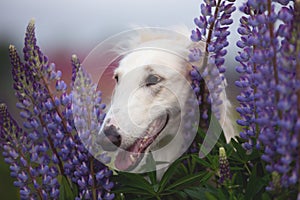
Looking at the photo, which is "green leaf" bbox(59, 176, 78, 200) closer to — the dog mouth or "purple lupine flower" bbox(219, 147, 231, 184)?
the dog mouth

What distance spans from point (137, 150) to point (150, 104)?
0.17m

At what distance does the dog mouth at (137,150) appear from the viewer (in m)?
1.44

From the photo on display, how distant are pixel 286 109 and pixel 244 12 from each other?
1.57 feet

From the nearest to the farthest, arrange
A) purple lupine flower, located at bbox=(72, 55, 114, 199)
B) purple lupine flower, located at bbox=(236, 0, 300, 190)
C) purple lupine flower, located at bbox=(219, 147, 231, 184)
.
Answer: purple lupine flower, located at bbox=(236, 0, 300, 190), purple lupine flower, located at bbox=(219, 147, 231, 184), purple lupine flower, located at bbox=(72, 55, 114, 199)

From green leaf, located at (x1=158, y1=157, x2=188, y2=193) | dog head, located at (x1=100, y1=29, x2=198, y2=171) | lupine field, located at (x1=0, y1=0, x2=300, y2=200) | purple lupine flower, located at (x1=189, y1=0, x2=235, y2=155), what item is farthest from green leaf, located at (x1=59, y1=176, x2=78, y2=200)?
purple lupine flower, located at (x1=189, y1=0, x2=235, y2=155)

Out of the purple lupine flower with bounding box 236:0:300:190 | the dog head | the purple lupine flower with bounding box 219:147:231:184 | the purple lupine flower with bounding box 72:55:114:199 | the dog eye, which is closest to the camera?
the purple lupine flower with bounding box 236:0:300:190

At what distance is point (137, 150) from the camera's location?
58.4 inches

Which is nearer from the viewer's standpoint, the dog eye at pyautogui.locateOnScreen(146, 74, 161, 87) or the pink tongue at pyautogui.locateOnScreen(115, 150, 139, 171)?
the pink tongue at pyautogui.locateOnScreen(115, 150, 139, 171)

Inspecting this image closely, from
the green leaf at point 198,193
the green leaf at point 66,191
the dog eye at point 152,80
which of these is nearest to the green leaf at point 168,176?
the green leaf at point 198,193

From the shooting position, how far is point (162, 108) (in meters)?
1.59

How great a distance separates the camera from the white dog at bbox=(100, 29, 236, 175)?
4.76 feet

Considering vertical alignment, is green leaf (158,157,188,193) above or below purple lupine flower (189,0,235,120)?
below

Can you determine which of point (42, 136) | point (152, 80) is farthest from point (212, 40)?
point (42, 136)

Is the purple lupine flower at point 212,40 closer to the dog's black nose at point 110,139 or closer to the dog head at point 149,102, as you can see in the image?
the dog head at point 149,102
